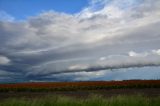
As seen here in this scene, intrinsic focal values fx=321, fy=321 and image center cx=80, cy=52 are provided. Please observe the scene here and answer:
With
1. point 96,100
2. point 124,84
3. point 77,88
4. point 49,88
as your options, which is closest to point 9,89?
point 49,88

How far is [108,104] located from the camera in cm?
1404

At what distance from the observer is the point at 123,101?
15.1 m

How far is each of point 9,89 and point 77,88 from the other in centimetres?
1241

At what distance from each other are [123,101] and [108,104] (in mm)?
1323

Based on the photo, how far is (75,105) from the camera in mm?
14172

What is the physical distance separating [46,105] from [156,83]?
43.1 metres

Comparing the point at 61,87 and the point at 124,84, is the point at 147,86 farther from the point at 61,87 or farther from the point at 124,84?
the point at 61,87

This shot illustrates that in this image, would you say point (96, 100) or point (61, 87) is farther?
point (61, 87)

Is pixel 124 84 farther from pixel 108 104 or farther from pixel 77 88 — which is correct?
pixel 108 104

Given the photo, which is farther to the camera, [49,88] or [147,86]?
[49,88]

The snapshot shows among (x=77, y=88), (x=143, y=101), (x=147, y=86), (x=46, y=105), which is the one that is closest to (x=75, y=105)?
(x=46, y=105)

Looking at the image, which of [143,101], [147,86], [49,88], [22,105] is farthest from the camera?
[49,88]

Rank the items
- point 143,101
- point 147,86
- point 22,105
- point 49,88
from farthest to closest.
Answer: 1. point 49,88
2. point 147,86
3. point 143,101
4. point 22,105

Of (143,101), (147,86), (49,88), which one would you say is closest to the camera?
(143,101)
